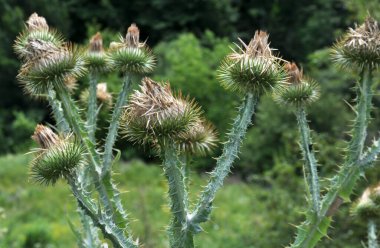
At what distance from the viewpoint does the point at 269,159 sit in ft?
54.4

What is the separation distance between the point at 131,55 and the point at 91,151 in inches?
24.4

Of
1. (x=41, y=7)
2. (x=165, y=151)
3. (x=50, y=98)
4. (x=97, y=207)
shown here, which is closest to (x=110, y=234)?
(x=97, y=207)

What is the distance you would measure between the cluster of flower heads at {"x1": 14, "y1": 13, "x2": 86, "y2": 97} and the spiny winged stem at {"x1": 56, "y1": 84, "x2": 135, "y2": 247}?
10 centimetres

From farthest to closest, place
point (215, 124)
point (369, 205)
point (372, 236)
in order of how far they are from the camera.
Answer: point (215, 124) → point (369, 205) → point (372, 236)

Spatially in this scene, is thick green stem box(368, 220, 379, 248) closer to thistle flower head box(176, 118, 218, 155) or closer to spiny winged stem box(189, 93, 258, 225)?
thistle flower head box(176, 118, 218, 155)

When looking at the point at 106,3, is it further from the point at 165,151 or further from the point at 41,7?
the point at 165,151

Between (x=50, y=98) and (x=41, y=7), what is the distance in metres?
22.1

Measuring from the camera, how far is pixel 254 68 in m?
2.65

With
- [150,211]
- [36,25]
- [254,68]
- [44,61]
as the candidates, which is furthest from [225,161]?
[150,211]

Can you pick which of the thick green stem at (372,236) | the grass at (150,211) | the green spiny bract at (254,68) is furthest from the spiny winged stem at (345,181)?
the grass at (150,211)

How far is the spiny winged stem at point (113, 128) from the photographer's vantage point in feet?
9.65

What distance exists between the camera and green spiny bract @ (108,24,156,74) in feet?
11.0

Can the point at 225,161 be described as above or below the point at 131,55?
below

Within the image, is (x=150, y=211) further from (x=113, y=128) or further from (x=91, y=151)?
(x=91, y=151)
